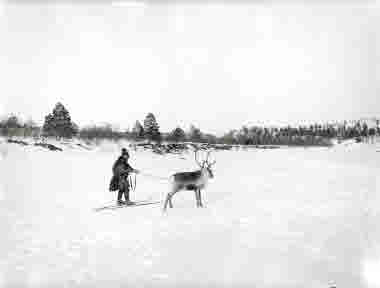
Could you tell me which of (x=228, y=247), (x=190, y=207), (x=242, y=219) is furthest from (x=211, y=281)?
(x=190, y=207)

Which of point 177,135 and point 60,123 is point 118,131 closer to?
point 60,123

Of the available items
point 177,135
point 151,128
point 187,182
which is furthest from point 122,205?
point 177,135

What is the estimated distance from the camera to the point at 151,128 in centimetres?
1098

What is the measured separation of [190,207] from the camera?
7.49 m

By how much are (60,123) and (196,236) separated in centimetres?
936

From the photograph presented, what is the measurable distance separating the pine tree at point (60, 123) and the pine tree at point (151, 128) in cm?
334

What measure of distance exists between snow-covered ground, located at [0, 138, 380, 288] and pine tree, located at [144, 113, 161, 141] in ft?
8.49

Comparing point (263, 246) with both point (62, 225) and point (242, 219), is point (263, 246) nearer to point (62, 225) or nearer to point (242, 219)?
point (242, 219)

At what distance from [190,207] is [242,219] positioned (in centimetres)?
175

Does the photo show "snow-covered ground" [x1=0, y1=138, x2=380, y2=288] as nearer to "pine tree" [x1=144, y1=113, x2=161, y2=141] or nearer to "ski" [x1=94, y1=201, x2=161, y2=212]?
"ski" [x1=94, y1=201, x2=161, y2=212]

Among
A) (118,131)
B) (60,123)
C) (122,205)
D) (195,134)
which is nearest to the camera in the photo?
(122,205)

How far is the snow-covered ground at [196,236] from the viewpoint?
3.85 meters

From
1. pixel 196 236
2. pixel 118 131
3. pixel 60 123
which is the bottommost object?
pixel 196 236

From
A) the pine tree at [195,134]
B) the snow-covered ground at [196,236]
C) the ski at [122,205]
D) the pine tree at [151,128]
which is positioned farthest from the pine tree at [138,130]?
the ski at [122,205]
